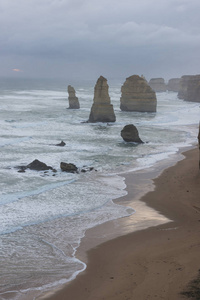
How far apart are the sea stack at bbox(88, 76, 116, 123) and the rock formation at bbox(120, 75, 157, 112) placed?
51.9 feet

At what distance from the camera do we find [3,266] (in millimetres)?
11031

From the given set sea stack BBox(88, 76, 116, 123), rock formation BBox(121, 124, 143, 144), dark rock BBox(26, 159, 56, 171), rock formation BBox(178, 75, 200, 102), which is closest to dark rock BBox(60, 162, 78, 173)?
dark rock BBox(26, 159, 56, 171)

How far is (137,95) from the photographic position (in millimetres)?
71312

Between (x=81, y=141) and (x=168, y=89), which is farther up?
(x=168, y=89)

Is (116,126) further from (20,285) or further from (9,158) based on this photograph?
(20,285)

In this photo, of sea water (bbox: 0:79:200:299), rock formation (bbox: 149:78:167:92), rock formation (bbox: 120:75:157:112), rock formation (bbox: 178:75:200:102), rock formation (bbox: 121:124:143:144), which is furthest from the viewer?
rock formation (bbox: 149:78:167:92)

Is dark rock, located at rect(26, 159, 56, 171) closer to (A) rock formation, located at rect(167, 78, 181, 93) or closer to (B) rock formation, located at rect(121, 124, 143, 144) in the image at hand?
(B) rock formation, located at rect(121, 124, 143, 144)

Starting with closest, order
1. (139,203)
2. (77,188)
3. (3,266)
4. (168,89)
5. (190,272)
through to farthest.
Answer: (190,272)
(3,266)
(139,203)
(77,188)
(168,89)

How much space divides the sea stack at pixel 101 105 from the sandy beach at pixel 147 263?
37.8 meters

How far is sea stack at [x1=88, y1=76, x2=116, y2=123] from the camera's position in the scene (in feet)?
175

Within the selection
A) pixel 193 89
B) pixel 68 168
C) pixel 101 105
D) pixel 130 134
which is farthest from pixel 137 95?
pixel 68 168

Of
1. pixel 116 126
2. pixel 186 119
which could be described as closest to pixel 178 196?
pixel 116 126

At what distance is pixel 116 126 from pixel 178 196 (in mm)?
34372

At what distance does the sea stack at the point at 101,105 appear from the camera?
53.4 metres
